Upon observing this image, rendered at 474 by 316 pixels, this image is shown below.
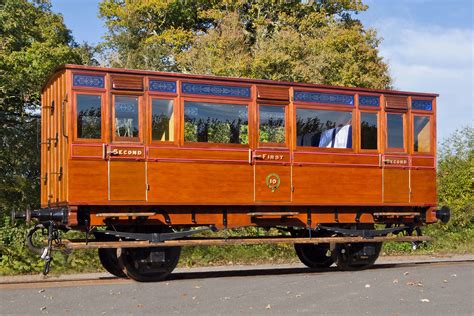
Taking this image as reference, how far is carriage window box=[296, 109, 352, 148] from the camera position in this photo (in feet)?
45.4

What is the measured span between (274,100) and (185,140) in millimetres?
1913

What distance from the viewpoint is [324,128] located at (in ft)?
46.2

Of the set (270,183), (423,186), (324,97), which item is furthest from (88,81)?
(423,186)

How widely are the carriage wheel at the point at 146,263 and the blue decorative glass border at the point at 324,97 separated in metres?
3.72

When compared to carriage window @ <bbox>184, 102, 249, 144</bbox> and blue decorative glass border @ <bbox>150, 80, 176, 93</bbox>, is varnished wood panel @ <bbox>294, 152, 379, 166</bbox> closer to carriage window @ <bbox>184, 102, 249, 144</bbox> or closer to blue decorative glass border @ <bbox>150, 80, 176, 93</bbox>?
carriage window @ <bbox>184, 102, 249, 144</bbox>

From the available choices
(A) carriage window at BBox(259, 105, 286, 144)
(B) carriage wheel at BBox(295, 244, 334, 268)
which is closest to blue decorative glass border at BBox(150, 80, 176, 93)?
(A) carriage window at BBox(259, 105, 286, 144)

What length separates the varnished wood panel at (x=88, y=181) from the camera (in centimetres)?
1192

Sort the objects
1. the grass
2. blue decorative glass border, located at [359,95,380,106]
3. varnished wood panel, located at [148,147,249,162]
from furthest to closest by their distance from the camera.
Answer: the grass → blue decorative glass border, located at [359,95,380,106] → varnished wood panel, located at [148,147,249,162]

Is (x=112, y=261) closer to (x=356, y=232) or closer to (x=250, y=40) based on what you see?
(x=356, y=232)

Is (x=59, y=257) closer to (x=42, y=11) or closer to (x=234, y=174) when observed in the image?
(x=234, y=174)

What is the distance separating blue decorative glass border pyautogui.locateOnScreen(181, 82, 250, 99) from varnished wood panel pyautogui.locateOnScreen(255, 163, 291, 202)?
131 centimetres

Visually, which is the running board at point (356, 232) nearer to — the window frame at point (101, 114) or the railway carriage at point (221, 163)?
the railway carriage at point (221, 163)

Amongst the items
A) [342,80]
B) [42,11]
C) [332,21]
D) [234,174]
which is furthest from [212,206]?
[332,21]

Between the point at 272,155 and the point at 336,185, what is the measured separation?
1.47 m
